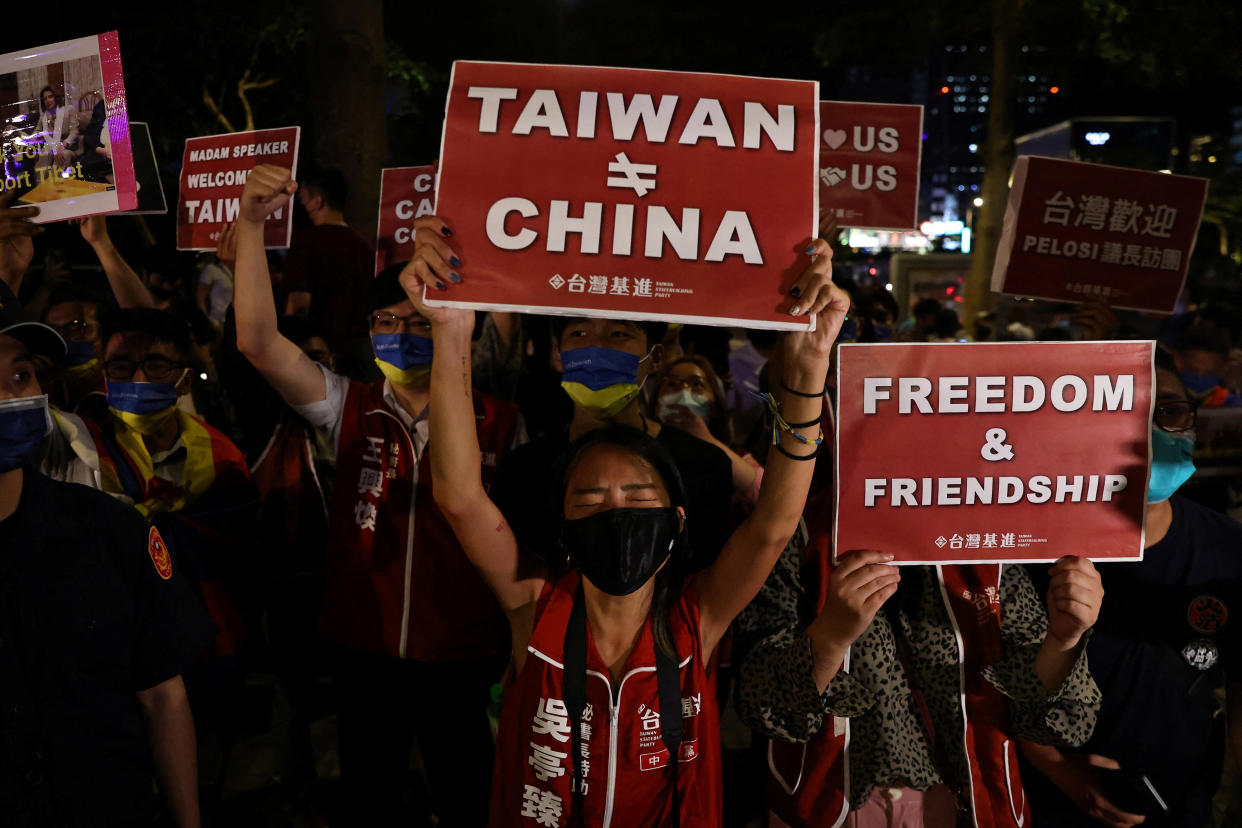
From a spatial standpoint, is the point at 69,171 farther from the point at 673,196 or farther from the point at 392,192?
the point at 673,196

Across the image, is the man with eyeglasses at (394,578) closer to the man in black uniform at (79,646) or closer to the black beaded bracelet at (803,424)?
the man in black uniform at (79,646)

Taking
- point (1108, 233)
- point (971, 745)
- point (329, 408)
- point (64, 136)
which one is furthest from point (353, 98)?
point (971, 745)

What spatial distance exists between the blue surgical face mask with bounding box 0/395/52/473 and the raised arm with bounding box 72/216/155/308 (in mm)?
2405

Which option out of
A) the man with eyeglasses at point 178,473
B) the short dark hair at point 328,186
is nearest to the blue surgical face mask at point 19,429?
the man with eyeglasses at point 178,473

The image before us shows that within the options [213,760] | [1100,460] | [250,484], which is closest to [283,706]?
[213,760]

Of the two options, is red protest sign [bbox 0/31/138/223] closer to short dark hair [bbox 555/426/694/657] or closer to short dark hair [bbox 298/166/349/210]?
short dark hair [bbox 555/426/694/657]

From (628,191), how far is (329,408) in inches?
61.4

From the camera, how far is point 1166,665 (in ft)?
8.68

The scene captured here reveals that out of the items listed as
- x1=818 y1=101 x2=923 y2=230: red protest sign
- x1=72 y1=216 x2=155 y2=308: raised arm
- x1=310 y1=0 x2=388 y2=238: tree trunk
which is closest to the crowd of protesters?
x1=72 y1=216 x2=155 y2=308: raised arm

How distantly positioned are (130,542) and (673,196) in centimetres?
145

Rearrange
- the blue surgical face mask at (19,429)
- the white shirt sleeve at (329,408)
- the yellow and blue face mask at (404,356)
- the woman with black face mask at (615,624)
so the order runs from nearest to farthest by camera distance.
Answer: the blue surgical face mask at (19,429), the woman with black face mask at (615,624), the yellow and blue face mask at (404,356), the white shirt sleeve at (329,408)

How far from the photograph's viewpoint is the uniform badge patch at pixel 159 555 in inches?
89.4

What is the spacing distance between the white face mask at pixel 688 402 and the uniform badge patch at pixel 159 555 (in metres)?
2.01

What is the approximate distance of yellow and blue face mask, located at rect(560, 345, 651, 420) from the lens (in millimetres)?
2930
